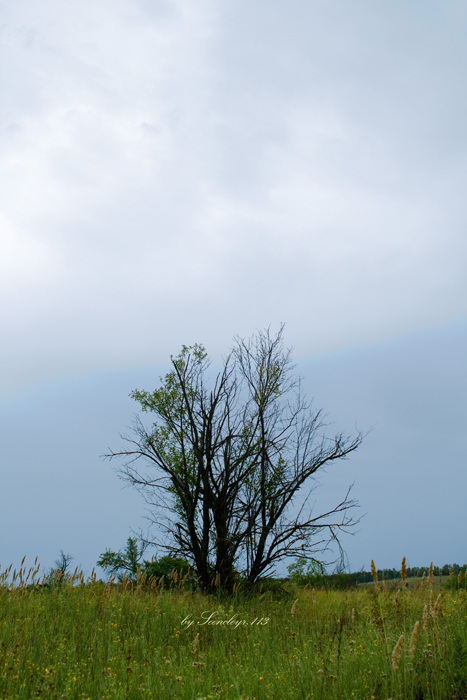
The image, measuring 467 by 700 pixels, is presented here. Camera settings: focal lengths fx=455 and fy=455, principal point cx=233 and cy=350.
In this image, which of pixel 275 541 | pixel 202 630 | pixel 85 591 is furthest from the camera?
pixel 275 541

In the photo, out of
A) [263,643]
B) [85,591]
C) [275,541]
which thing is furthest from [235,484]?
[263,643]

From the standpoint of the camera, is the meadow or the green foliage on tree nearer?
the meadow

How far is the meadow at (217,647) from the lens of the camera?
14.1ft

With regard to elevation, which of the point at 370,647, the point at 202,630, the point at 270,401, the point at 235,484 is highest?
the point at 270,401

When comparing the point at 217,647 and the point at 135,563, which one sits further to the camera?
the point at 135,563

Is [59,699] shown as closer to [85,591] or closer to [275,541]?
[85,591]

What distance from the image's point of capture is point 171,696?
13.9 ft

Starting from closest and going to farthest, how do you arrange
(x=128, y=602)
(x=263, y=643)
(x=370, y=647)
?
(x=370, y=647), (x=263, y=643), (x=128, y=602)

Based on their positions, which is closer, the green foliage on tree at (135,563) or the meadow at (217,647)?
the meadow at (217,647)

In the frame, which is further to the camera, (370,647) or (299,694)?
(370,647)

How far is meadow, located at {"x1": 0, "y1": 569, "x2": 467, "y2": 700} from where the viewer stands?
14.1ft

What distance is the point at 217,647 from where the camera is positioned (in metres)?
6.94

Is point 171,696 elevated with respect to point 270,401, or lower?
lower

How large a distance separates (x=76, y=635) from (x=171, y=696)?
3.42 meters
